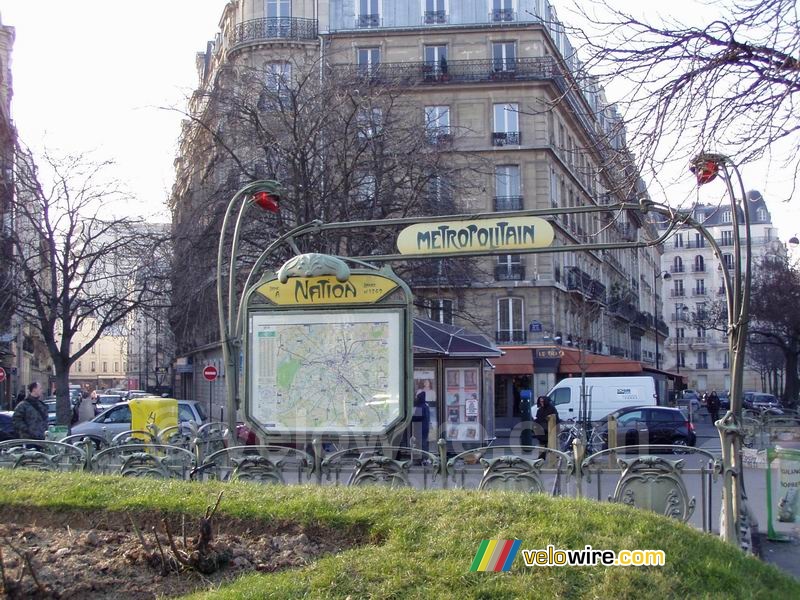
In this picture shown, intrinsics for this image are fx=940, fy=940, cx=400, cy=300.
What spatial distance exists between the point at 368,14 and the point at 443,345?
29.4 meters

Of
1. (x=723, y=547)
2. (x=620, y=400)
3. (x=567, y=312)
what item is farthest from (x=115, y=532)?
(x=567, y=312)

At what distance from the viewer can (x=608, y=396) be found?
31.0 metres

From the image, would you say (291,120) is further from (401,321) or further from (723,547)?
(723,547)

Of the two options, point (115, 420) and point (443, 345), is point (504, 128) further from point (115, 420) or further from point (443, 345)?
point (443, 345)

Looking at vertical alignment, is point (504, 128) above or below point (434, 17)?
below

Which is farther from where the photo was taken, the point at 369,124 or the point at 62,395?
the point at 62,395

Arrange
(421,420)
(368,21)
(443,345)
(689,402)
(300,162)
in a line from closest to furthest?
(421,420), (443,345), (300,162), (689,402), (368,21)

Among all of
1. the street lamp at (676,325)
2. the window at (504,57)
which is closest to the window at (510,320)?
the window at (504,57)

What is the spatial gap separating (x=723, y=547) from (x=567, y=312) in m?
40.2

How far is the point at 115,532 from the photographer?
24.7 ft

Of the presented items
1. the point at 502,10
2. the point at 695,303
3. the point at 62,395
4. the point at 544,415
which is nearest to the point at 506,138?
the point at 502,10

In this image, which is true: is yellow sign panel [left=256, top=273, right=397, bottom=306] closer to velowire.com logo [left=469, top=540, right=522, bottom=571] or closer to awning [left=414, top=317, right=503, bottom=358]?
velowire.com logo [left=469, top=540, right=522, bottom=571]

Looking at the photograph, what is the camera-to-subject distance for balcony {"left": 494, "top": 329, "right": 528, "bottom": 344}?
1705 inches

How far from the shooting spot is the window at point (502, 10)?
148 ft
